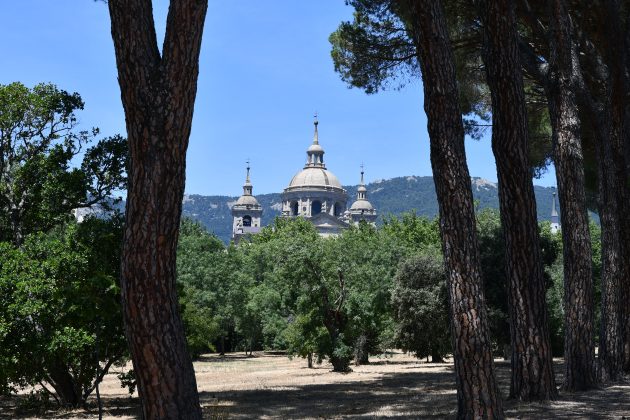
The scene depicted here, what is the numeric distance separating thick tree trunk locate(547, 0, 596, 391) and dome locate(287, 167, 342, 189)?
12858 cm

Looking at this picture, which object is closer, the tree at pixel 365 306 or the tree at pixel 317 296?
the tree at pixel 317 296

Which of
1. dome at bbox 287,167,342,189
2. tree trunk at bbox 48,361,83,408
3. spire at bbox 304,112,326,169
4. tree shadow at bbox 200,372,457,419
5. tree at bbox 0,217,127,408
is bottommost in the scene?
tree shadow at bbox 200,372,457,419

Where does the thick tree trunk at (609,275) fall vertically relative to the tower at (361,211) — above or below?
below

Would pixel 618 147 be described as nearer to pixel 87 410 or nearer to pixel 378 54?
pixel 378 54

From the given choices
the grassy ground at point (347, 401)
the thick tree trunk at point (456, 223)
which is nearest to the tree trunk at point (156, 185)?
the thick tree trunk at point (456, 223)

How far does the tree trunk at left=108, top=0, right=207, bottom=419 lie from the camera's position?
6.18 meters

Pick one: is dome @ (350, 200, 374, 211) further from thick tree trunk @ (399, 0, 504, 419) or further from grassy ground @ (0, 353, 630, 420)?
thick tree trunk @ (399, 0, 504, 419)

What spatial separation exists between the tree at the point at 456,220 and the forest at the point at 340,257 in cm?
2

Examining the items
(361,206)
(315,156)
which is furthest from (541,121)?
(315,156)

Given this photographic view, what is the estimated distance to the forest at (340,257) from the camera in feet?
20.7

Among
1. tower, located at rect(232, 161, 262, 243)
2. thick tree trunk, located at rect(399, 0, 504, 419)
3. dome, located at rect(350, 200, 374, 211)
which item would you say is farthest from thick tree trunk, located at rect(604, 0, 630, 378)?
tower, located at rect(232, 161, 262, 243)

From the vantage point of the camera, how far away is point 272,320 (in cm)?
3055

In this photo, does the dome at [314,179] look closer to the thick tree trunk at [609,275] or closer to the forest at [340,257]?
the forest at [340,257]

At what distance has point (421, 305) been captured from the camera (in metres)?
27.5
